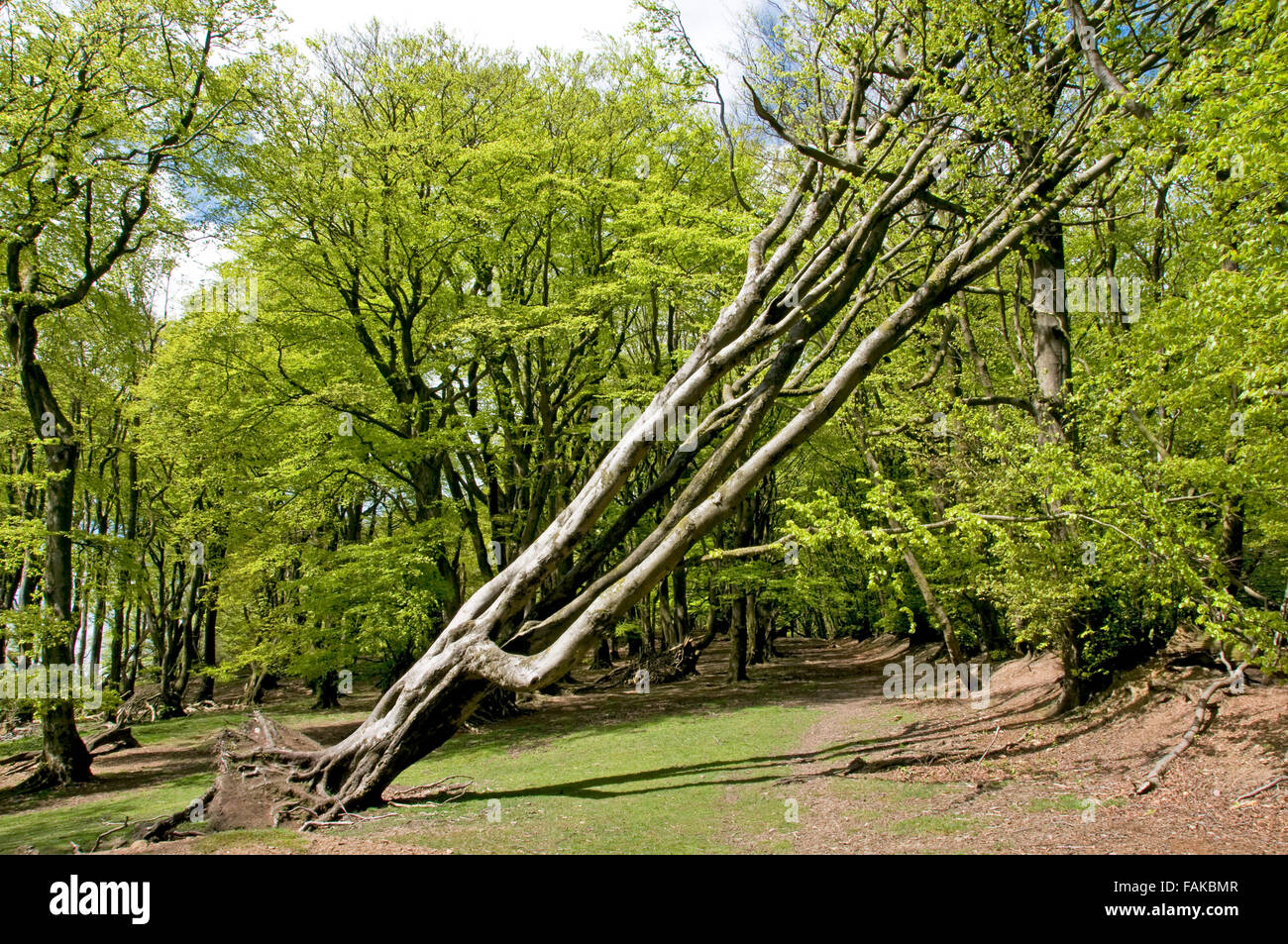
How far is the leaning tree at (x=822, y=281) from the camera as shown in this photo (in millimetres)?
7625

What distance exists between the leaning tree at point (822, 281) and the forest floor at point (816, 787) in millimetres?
1203

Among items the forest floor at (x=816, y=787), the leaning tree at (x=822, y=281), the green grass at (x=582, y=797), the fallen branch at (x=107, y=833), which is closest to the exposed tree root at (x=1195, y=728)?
the forest floor at (x=816, y=787)

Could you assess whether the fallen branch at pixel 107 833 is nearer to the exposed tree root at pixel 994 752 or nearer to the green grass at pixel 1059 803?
the exposed tree root at pixel 994 752

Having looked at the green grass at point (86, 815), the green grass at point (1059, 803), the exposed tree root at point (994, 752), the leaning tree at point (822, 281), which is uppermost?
the leaning tree at point (822, 281)

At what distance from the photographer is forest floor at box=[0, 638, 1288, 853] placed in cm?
638

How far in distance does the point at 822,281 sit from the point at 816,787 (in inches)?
234

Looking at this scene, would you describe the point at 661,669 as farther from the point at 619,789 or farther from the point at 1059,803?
the point at 1059,803

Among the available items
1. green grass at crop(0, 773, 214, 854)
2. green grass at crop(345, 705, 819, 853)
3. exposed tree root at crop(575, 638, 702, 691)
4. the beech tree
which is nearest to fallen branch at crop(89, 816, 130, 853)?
green grass at crop(0, 773, 214, 854)

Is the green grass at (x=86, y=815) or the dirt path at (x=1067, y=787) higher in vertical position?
the dirt path at (x=1067, y=787)

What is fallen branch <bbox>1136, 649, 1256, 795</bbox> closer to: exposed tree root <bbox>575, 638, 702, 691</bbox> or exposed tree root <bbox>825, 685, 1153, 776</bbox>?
exposed tree root <bbox>825, 685, 1153, 776</bbox>

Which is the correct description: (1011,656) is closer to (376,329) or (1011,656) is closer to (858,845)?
(858,845)

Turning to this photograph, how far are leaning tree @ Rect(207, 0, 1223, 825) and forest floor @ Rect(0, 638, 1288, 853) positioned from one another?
1.20 meters

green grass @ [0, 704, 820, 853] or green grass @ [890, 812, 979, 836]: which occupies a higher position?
green grass @ [890, 812, 979, 836]

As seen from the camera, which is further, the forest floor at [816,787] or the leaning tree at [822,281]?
the leaning tree at [822,281]
